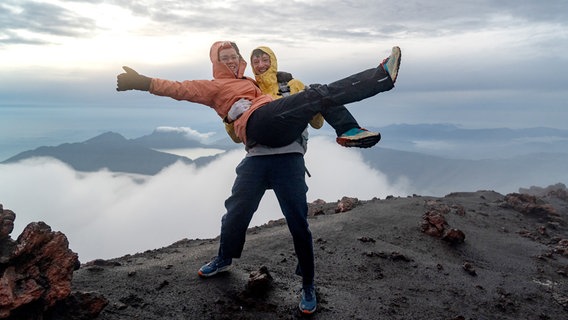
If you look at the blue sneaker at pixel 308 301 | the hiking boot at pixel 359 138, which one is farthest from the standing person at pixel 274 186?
the hiking boot at pixel 359 138

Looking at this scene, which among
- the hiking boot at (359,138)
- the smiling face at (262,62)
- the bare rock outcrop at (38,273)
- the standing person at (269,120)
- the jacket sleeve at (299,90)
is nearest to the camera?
the bare rock outcrop at (38,273)

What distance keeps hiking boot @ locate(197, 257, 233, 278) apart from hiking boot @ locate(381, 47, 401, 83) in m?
3.45

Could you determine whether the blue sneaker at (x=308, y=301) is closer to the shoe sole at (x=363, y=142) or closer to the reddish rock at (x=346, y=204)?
the shoe sole at (x=363, y=142)

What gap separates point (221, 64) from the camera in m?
5.18

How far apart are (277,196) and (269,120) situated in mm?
998

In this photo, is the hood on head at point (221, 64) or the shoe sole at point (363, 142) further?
the hood on head at point (221, 64)

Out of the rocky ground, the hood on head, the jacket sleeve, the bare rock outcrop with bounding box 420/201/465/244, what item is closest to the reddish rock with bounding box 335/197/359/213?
the rocky ground

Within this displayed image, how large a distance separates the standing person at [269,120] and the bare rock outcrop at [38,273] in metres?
1.88

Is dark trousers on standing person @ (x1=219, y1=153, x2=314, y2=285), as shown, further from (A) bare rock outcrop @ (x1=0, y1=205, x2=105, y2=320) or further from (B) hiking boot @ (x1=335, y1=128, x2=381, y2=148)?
(A) bare rock outcrop @ (x1=0, y1=205, x2=105, y2=320)

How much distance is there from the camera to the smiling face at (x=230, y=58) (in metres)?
5.18

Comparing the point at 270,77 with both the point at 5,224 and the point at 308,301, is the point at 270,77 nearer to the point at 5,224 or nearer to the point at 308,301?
the point at 308,301

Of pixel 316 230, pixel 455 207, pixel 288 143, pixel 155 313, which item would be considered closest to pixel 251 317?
pixel 155 313

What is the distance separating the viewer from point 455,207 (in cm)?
1258

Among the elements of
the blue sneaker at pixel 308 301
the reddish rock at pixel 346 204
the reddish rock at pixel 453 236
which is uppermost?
the blue sneaker at pixel 308 301
